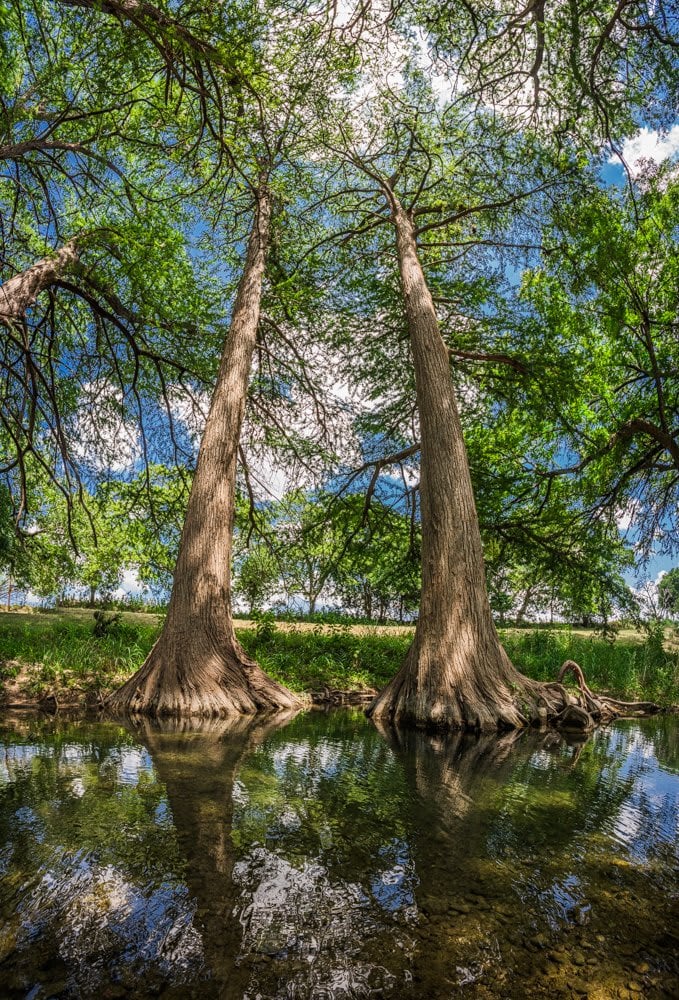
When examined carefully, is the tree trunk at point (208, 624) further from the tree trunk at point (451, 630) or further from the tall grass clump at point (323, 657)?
the tall grass clump at point (323, 657)

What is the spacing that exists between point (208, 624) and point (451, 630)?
3.08 metres

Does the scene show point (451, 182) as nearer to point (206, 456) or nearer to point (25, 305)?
point (206, 456)

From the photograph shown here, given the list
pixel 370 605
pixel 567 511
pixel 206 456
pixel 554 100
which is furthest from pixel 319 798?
pixel 370 605

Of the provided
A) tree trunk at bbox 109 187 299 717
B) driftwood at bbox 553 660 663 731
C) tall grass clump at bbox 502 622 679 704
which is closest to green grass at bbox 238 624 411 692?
tree trunk at bbox 109 187 299 717

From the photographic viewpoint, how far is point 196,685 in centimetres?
687

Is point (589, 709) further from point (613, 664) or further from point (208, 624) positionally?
point (208, 624)

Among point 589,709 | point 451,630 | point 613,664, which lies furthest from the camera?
point 613,664

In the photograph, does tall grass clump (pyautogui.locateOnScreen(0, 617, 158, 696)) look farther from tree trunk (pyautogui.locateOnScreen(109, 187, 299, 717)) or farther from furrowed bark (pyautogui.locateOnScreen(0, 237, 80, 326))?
furrowed bark (pyautogui.locateOnScreen(0, 237, 80, 326))

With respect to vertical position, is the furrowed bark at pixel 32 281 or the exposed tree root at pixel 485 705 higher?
the furrowed bark at pixel 32 281

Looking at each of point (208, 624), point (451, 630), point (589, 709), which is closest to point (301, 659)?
point (208, 624)

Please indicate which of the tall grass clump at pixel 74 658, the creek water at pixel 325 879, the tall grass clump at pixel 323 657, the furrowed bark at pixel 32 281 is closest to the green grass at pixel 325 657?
the tall grass clump at pixel 323 657

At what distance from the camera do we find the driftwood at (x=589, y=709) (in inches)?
304

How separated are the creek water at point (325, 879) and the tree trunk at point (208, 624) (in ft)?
6.29

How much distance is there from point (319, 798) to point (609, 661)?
11.2m
